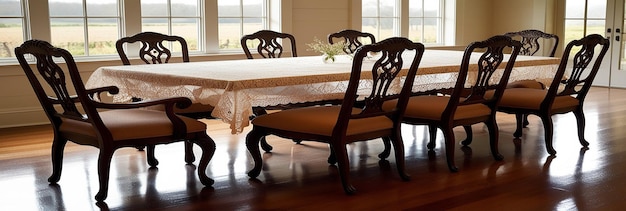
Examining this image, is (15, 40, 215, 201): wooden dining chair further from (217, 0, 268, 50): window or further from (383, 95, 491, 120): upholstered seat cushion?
(217, 0, 268, 50): window

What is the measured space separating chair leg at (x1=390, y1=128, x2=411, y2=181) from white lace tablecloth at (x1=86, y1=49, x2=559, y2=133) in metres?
0.31

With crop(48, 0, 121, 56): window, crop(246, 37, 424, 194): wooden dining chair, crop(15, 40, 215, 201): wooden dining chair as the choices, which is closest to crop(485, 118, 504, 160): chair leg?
crop(246, 37, 424, 194): wooden dining chair

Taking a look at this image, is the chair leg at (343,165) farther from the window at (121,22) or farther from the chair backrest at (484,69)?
the window at (121,22)

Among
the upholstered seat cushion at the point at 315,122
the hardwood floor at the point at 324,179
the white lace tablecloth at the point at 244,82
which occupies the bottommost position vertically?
the hardwood floor at the point at 324,179

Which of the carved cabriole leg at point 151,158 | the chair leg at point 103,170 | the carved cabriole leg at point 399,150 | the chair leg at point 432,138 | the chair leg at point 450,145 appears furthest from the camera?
the chair leg at point 432,138

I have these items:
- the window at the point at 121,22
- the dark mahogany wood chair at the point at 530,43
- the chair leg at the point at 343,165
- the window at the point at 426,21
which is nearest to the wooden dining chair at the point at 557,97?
the dark mahogany wood chair at the point at 530,43

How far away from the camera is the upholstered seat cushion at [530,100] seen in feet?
16.8

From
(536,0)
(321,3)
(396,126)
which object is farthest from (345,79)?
(536,0)

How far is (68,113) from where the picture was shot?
3936 mm

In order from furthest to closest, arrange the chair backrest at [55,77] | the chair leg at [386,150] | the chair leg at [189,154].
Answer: the chair leg at [386,150]
the chair leg at [189,154]
the chair backrest at [55,77]

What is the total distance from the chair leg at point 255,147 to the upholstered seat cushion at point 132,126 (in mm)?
373

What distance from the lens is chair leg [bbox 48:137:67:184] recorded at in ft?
13.5

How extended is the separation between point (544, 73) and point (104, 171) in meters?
3.18

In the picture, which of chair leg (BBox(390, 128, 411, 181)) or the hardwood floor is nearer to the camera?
the hardwood floor
